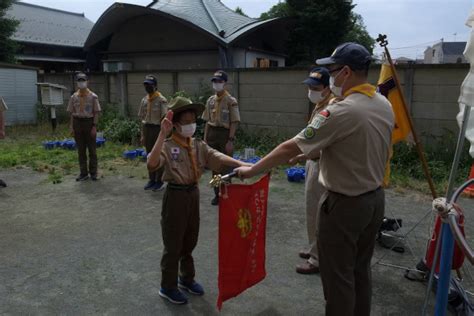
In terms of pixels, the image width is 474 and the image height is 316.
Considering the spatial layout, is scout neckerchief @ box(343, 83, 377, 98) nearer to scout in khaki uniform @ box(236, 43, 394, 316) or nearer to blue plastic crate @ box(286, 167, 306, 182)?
scout in khaki uniform @ box(236, 43, 394, 316)

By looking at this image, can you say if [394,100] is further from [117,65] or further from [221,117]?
[117,65]

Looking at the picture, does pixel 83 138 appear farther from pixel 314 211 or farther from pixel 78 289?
pixel 314 211

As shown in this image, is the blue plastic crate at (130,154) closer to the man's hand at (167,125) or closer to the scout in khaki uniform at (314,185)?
the scout in khaki uniform at (314,185)

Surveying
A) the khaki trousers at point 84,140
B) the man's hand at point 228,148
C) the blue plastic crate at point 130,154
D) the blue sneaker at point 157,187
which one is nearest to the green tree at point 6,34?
the blue plastic crate at point 130,154

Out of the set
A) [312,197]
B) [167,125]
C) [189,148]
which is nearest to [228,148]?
[312,197]

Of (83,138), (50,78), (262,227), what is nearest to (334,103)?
(262,227)

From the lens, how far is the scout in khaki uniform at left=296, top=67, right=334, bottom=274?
3982 millimetres

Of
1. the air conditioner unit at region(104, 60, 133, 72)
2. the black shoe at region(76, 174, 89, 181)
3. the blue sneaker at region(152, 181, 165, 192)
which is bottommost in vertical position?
the blue sneaker at region(152, 181, 165, 192)

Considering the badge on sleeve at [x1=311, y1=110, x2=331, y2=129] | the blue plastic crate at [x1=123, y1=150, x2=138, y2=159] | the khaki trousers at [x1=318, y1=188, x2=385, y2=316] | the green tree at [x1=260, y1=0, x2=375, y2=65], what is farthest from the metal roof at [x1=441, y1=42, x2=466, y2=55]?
→ the badge on sleeve at [x1=311, y1=110, x2=331, y2=129]

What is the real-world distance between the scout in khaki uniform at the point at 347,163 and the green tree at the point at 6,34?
18271 millimetres

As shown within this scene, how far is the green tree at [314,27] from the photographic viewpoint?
23.0 metres

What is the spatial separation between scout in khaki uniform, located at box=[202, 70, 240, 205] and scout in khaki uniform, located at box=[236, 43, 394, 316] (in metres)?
3.81

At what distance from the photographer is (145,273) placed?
13.1 ft

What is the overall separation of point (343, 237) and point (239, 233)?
903mm
